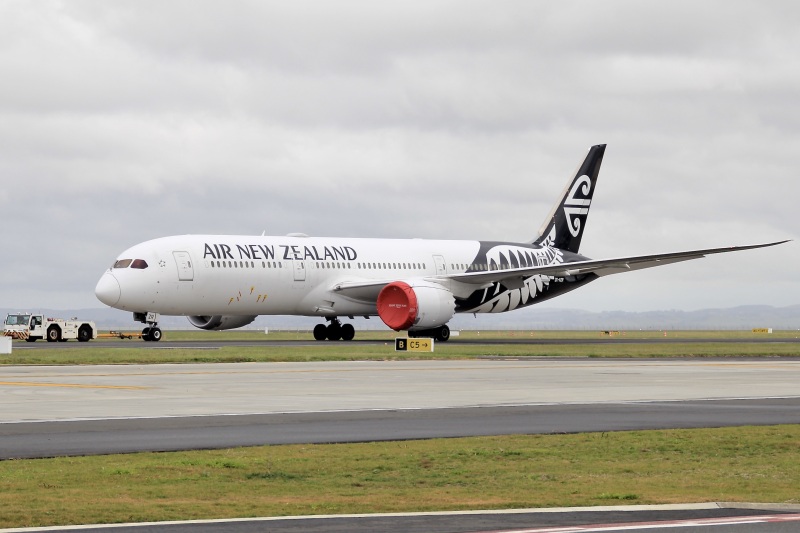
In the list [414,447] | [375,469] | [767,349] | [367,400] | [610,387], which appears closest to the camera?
[375,469]

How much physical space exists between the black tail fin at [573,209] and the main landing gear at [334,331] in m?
13.6

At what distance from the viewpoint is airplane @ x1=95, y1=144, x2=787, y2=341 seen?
55125 millimetres

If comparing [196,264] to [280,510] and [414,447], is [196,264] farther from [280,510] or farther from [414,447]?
[280,510]

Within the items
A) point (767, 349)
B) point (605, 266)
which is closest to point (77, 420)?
point (767, 349)

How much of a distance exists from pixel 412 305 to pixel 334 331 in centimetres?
804

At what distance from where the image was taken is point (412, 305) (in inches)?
2275

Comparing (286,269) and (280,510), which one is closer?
(280,510)

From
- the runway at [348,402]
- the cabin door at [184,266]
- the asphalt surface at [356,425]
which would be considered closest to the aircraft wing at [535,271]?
the cabin door at [184,266]

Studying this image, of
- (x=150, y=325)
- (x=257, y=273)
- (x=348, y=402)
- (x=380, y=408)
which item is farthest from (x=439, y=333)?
(x=380, y=408)

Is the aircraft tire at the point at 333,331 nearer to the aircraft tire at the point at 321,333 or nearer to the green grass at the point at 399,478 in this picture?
the aircraft tire at the point at 321,333

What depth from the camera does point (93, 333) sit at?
72.2 m

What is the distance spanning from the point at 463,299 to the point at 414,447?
48.0 m

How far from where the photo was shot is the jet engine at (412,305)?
58.0 meters

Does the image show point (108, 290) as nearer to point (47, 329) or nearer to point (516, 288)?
point (47, 329)
